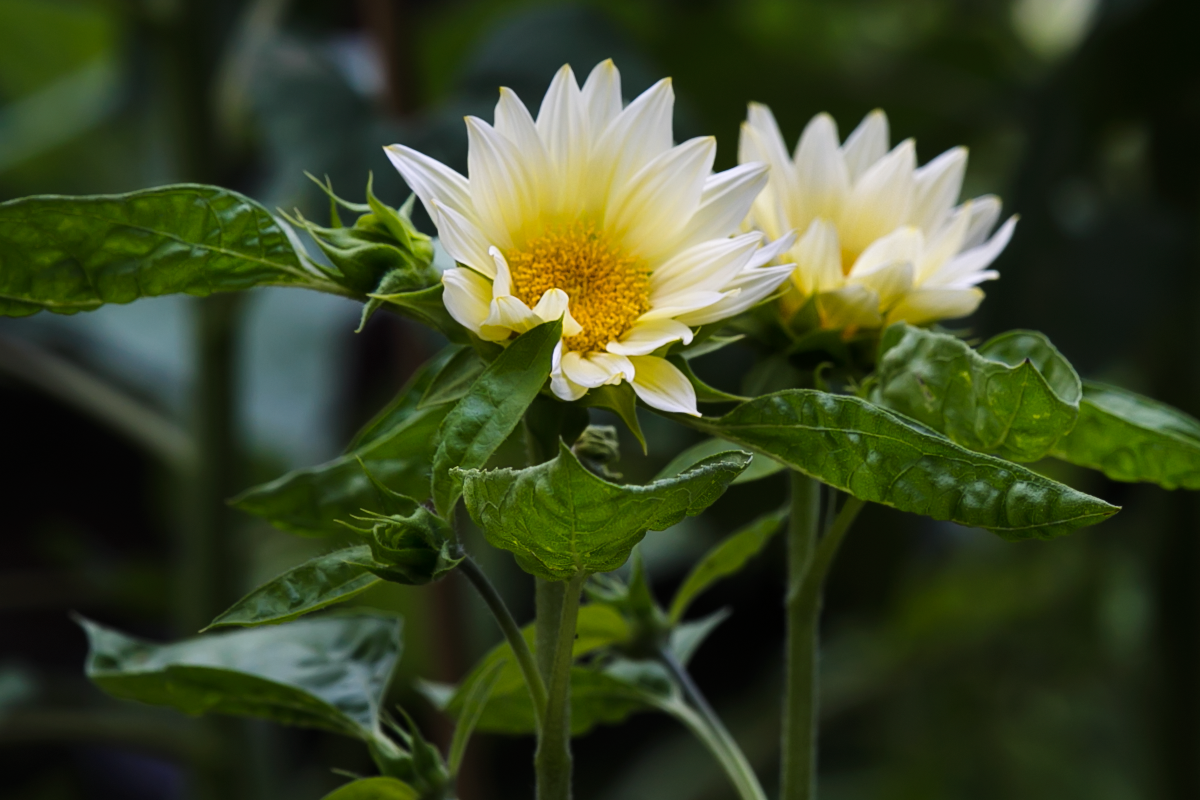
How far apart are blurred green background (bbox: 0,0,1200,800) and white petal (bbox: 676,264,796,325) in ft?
1.54

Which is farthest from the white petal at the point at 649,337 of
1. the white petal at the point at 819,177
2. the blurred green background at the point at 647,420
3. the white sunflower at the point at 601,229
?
the blurred green background at the point at 647,420

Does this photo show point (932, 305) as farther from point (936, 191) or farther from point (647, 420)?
point (647, 420)

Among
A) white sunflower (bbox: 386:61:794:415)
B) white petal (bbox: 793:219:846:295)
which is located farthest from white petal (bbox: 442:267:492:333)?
white petal (bbox: 793:219:846:295)

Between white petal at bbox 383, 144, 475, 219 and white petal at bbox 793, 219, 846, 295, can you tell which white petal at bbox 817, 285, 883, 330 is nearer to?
white petal at bbox 793, 219, 846, 295

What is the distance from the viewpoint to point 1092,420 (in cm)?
31

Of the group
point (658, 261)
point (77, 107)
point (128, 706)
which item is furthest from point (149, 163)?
point (658, 261)

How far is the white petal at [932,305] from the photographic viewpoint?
32 cm

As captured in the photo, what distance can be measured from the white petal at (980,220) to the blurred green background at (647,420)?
41 centimetres

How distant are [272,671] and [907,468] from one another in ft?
0.71

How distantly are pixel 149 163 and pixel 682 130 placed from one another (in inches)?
29.7

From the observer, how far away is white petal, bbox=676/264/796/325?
28cm

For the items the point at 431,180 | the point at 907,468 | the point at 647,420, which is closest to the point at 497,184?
the point at 431,180

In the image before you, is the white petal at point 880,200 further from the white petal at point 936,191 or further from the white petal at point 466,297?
the white petal at point 466,297

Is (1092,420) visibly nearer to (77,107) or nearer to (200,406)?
(200,406)
